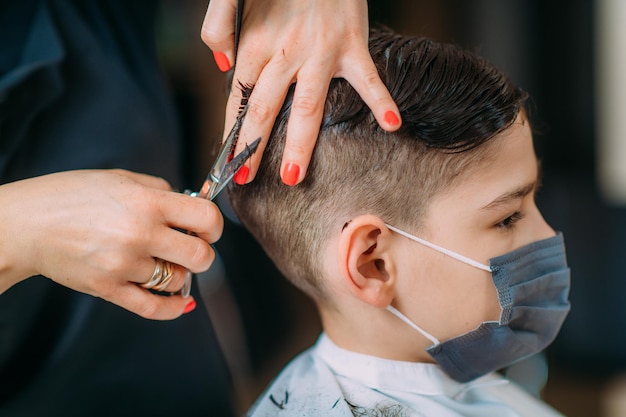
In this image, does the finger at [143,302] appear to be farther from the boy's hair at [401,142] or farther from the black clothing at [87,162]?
the black clothing at [87,162]

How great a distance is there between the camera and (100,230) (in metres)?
0.96

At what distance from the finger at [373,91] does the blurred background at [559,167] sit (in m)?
2.06

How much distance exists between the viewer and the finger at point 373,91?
40.0 inches

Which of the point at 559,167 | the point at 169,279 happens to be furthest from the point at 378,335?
the point at 559,167

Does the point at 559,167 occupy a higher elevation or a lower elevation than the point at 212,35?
A: lower

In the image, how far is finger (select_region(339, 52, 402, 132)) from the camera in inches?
40.0

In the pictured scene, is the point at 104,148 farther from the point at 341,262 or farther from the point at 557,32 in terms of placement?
the point at 557,32

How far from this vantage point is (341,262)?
115 cm

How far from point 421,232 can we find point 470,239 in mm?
92

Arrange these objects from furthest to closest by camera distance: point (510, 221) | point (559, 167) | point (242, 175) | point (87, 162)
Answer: point (559, 167), point (87, 162), point (510, 221), point (242, 175)

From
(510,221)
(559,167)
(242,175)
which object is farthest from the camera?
(559,167)

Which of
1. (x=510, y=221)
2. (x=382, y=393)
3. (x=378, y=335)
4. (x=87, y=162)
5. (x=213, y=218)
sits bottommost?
(x=382, y=393)

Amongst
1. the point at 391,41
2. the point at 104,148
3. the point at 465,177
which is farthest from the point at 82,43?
the point at 465,177

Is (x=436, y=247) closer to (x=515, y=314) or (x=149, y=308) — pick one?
(x=515, y=314)
